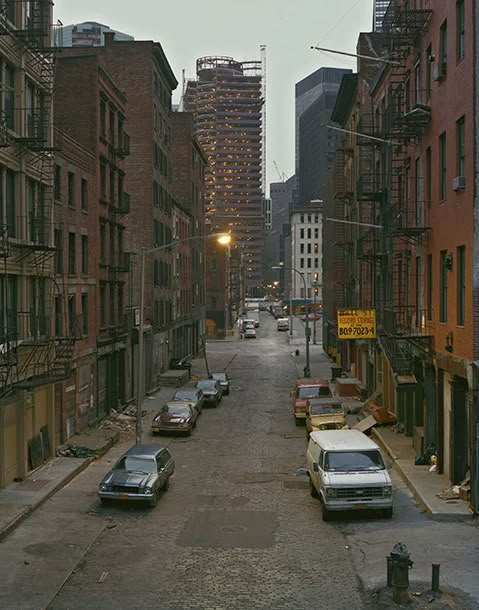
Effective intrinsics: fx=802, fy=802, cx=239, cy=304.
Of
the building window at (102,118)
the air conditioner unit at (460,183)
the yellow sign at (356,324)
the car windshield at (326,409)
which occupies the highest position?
the building window at (102,118)

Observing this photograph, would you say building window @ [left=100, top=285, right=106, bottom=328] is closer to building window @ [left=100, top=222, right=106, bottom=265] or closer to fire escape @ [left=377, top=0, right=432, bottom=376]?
building window @ [left=100, top=222, right=106, bottom=265]

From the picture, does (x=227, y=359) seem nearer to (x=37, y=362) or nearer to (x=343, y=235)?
(x=343, y=235)

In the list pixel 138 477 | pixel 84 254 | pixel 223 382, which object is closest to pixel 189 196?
pixel 223 382

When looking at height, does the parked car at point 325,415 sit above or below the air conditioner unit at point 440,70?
below

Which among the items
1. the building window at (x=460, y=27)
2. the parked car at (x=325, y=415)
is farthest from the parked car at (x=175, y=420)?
the building window at (x=460, y=27)

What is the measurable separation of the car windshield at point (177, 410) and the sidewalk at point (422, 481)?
8951 millimetres

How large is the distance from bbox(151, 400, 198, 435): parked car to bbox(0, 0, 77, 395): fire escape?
25.0 feet

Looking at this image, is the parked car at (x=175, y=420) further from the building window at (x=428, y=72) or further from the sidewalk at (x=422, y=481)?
the building window at (x=428, y=72)

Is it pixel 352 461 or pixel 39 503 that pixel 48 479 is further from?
pixel 352 461

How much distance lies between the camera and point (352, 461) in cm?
2239

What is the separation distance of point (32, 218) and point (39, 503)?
10.0 m

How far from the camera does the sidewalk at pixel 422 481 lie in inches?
849

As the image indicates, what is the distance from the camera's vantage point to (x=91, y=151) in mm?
38125

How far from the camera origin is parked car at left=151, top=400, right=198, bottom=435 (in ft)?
121
